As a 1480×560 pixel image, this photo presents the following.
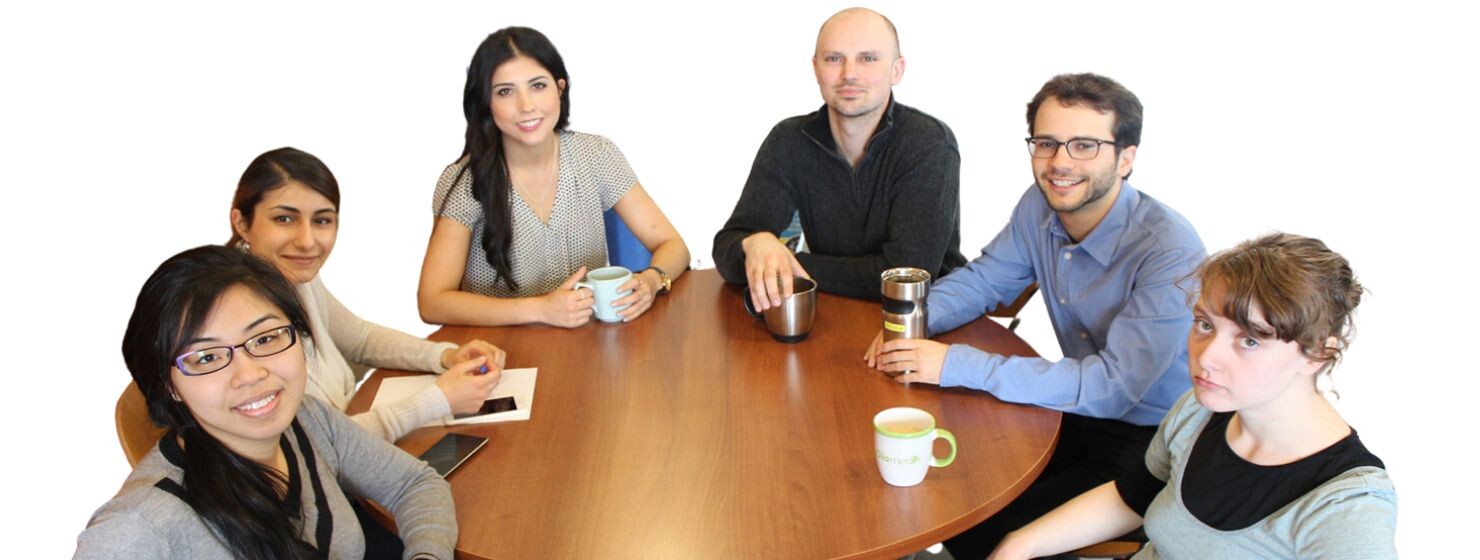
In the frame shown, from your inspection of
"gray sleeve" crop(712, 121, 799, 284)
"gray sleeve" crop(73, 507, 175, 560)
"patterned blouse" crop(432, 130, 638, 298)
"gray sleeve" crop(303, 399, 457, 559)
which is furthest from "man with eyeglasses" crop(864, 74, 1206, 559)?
"gray sleeve" crop(73, 507, 175, 560)

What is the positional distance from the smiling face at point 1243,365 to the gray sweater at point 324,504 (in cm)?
108

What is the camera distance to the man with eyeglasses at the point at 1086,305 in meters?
1.79

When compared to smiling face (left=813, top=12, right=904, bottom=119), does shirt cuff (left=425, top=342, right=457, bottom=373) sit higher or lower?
lower

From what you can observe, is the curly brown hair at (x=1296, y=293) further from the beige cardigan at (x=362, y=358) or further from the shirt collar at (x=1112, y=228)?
the beige cardigan at (x=362, y=358)

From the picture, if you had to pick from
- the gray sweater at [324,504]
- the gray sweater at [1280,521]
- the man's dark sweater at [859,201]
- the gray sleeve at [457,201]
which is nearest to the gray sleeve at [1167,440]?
the gray sweater at [1280,521]

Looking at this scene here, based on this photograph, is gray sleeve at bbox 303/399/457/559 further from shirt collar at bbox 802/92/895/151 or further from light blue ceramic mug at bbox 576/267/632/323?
shirt collar at bbox 802/92/895/151

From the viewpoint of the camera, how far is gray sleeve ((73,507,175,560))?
1.15 m

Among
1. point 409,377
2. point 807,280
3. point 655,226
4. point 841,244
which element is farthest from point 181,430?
point 841,244

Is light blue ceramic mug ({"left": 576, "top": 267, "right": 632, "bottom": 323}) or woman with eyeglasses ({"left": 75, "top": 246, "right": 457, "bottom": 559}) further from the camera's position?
light blue ceramic mug ({"left": 576, "top": 267, "right": 632, "bottom": 323})

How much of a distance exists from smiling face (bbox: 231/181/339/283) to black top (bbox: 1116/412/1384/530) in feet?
5.21

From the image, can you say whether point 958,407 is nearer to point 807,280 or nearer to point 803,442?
point 803,442

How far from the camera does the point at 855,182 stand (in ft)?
8.30

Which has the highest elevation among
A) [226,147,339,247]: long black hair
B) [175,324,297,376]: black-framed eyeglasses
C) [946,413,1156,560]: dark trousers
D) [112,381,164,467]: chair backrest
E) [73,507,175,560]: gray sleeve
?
[226,147,339,247]: long black hair

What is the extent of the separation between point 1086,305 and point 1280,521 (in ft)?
2.54
